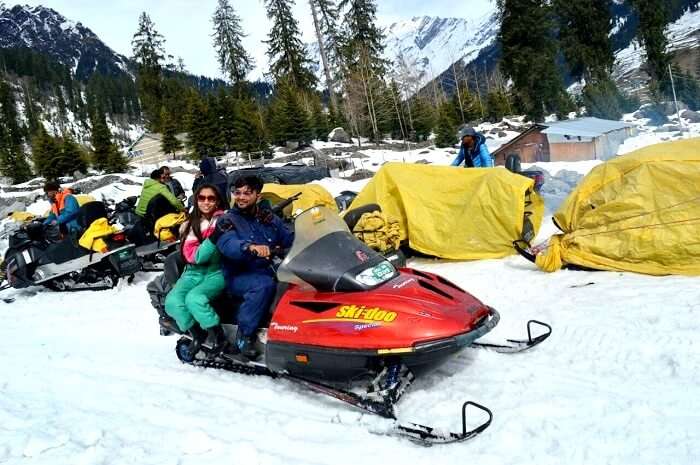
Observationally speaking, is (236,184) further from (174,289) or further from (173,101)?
(173,101)

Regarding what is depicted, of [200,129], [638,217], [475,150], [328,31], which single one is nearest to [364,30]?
[328,31]

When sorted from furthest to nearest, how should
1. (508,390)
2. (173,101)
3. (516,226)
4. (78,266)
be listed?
(173,101) < (78,266) < (516,226) < (508,390)

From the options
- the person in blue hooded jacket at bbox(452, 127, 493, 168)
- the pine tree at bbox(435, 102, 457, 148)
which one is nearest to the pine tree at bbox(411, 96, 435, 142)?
the pine tree at bbox(435, 102, 457, 148)

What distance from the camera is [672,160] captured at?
16.4 ft

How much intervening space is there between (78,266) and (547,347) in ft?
23.4

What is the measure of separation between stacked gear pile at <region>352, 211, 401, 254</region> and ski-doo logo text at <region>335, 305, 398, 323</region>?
3.16 meters

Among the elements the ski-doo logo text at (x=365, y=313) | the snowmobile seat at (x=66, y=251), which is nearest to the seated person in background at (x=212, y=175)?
the snowmobile seat at (x=66, y=251)

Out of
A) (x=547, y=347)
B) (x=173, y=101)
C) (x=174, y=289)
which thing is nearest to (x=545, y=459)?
(x=547, y=347)

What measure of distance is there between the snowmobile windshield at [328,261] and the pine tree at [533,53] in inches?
1376

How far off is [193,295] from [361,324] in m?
1.60

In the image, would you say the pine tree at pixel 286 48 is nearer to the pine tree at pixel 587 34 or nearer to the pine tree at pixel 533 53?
the pine tree at pixel 533 53

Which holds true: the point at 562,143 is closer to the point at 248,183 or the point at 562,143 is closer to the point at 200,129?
the point at 248,183

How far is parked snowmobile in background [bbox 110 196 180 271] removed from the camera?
325 inches

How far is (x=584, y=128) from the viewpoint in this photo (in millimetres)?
21094
